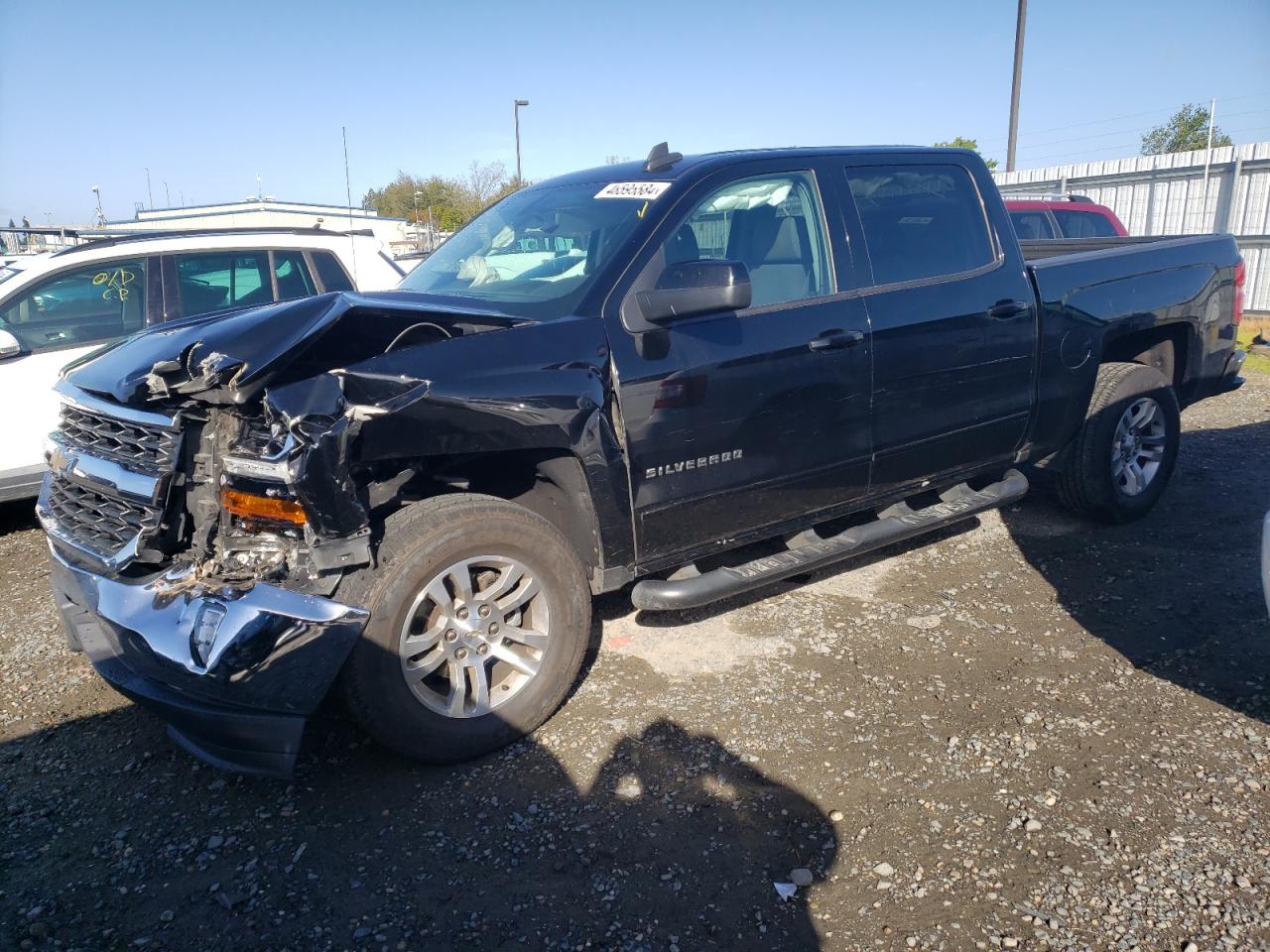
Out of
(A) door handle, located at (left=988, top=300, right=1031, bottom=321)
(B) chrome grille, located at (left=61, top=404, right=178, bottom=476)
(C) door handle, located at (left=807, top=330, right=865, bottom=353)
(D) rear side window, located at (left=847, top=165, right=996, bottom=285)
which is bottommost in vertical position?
(B) chrome grille, located at (left=61, top=404, right=178, bottom=476)

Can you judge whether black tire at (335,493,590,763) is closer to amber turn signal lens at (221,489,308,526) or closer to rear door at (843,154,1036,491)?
amber turn signal lens at (221,489,308,526)

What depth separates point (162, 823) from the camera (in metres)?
2.94

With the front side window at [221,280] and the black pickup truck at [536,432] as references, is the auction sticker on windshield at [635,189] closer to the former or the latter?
the black pickup truck at [536,432]

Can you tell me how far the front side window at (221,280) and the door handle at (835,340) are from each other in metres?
3.95

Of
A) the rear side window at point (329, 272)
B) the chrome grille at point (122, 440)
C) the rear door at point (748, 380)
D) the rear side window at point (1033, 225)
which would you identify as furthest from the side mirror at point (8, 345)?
the rear side window at point (1033, 225)

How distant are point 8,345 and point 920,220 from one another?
5214mm

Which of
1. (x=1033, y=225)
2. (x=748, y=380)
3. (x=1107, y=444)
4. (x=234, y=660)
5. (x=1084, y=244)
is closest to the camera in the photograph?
(x=234, y=660)

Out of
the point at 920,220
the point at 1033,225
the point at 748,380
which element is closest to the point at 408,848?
the point at 748,380

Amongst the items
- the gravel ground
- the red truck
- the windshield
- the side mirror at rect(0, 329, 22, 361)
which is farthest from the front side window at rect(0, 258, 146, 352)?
the red truck

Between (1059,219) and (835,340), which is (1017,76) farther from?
(835,340)

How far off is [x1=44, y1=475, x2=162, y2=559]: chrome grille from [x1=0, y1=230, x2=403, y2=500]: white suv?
2.15 m

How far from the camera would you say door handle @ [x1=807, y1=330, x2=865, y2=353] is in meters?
3.74

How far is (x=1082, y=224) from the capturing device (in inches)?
437

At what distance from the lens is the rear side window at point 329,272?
6.41 metres
